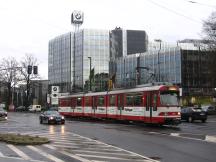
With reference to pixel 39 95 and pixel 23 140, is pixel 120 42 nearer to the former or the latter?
pixel 39 95

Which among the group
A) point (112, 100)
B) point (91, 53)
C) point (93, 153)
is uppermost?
point (91, 53)

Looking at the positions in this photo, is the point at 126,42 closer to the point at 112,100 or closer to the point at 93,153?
the point at 112,100

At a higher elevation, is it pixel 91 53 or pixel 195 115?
pixel 91 53

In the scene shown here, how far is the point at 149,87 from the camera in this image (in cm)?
3919

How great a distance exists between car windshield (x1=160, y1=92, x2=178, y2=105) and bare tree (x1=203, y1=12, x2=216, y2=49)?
31.8 m

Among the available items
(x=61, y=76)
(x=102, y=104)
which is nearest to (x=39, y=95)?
→ (x=61, y=76)

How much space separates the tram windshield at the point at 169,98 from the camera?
124 ft

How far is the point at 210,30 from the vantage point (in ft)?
226

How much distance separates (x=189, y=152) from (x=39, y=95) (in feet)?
549

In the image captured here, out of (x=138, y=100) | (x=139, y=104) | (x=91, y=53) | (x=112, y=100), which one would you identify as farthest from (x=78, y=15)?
(x=139, y=104)

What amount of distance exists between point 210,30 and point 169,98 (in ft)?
109

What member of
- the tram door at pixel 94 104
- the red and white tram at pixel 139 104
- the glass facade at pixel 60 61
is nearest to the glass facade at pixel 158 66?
the glass facade at pixel 60 61

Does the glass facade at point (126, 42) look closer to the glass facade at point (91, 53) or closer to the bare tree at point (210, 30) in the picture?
the glass facade at point (91, 53)

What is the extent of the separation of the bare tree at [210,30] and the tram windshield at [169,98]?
1251 inches
